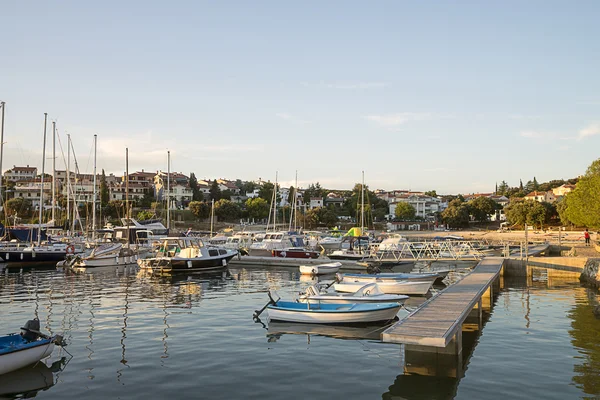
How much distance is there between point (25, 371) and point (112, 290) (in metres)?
17.6

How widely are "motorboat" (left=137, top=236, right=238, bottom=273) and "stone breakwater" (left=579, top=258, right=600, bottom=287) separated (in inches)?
1106

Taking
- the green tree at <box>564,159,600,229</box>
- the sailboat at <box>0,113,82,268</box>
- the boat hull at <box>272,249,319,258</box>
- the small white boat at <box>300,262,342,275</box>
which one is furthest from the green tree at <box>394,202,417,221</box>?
the sailboat at <box>0,113,82,268</box>

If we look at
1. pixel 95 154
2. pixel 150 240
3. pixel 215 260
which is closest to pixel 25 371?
pixel 215 260

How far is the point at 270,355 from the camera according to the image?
53.5ft

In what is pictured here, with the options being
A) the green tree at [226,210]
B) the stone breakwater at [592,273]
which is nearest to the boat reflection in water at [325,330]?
the stone breakwater at [592,273]

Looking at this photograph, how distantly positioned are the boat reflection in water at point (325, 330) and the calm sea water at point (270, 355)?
77 mm

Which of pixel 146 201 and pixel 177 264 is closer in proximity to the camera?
pixel 177 264

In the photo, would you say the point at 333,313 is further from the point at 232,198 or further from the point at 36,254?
the point at 232,198

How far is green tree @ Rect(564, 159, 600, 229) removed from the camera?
5945 cm

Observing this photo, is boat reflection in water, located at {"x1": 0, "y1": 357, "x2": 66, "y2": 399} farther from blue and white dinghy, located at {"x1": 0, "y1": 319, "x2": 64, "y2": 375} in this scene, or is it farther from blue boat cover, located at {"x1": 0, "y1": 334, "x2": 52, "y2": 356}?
blue boat cover, located at {"x1": 0, "y1": 334, "x2": 52, "y2": 356}

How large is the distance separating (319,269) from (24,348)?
27.8m

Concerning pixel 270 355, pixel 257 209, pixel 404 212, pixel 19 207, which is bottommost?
pixel 270 355

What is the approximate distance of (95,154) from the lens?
227 ft

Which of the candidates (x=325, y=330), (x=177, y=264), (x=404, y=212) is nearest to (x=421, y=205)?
(x=404, y=212)
